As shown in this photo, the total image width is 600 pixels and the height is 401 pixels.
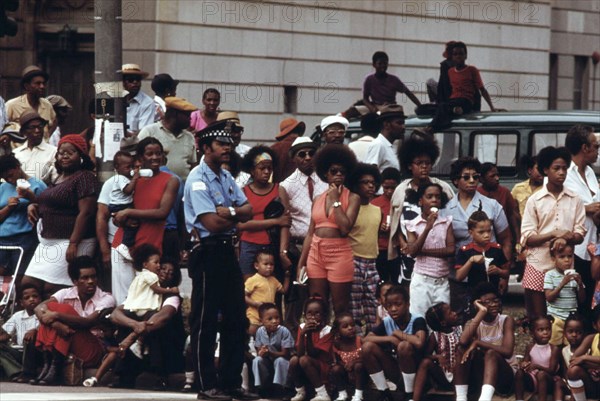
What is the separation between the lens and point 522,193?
58.9ft

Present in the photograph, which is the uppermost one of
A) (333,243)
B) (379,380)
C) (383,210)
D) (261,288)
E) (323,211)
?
(323,211)

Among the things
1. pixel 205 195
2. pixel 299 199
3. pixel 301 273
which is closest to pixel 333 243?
pixel 301 273

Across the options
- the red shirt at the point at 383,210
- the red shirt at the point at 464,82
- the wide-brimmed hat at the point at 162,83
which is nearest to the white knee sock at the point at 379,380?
the red shirt at the point at 383,210

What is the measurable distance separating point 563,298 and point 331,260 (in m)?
1.87

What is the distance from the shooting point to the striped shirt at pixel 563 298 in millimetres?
13992

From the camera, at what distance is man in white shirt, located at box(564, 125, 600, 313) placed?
47.8ft

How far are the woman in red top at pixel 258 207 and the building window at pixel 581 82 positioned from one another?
82.1 feet

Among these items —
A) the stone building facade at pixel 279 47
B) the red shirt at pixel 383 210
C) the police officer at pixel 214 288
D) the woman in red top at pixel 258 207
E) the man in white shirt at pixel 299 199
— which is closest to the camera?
the police officer at pixel 214 288

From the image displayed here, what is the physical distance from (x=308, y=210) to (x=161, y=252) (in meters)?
1.35

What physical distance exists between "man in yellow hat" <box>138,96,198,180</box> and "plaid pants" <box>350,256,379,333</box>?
2.87 m

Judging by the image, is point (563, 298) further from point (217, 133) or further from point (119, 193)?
point (119, 193)

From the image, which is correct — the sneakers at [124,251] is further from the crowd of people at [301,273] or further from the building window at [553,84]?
the building window at [553,84]

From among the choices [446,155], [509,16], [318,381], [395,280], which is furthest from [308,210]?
[509,16]

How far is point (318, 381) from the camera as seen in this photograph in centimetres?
1355
